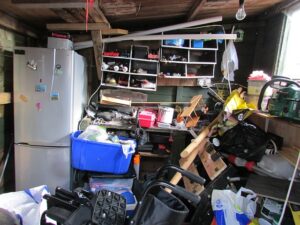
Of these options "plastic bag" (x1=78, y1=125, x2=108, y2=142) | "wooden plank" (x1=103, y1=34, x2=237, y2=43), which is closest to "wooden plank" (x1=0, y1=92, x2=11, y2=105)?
"plastic bag" (x1=78, y1=125, x2=108, y2=142)

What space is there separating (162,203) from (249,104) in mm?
1404

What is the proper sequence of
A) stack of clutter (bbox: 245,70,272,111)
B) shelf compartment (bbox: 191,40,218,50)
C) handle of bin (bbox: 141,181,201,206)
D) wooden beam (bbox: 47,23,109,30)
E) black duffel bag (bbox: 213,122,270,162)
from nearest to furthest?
handle of bin (bbox: 141,181,201,206)
black duffel bag (bbox: 213,122,270,162)
stack of clutter (bbox: 245,70,272,111)
wooden beam (bbox: 47,23,109,30)
shelf compartment (bbox: 191,40,218,50)

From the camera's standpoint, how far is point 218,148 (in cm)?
198

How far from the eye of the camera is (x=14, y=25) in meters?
2.22

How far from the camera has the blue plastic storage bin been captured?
2117 mm

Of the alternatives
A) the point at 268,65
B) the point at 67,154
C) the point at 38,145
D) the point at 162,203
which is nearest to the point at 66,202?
the point at 162,203

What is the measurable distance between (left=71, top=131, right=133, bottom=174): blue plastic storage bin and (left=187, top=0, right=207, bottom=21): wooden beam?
4.98 feet

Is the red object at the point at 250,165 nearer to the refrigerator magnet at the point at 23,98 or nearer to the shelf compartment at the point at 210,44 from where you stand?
the shelf compartment at the point at 210,44

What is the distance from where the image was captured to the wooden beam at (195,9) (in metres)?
1.85

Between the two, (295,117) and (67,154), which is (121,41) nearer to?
(67,154)

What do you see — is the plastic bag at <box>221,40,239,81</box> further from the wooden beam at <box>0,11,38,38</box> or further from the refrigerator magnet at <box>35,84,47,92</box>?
the wooden beam at <box>0,11,38,38</box>

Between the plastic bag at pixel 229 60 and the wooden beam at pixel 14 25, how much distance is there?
2331 millimetres

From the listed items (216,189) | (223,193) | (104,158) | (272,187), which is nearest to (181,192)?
(223,193)

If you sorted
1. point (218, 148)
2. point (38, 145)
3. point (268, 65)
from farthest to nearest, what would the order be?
point (268, 65), point (38, 145), point (218, 148)
